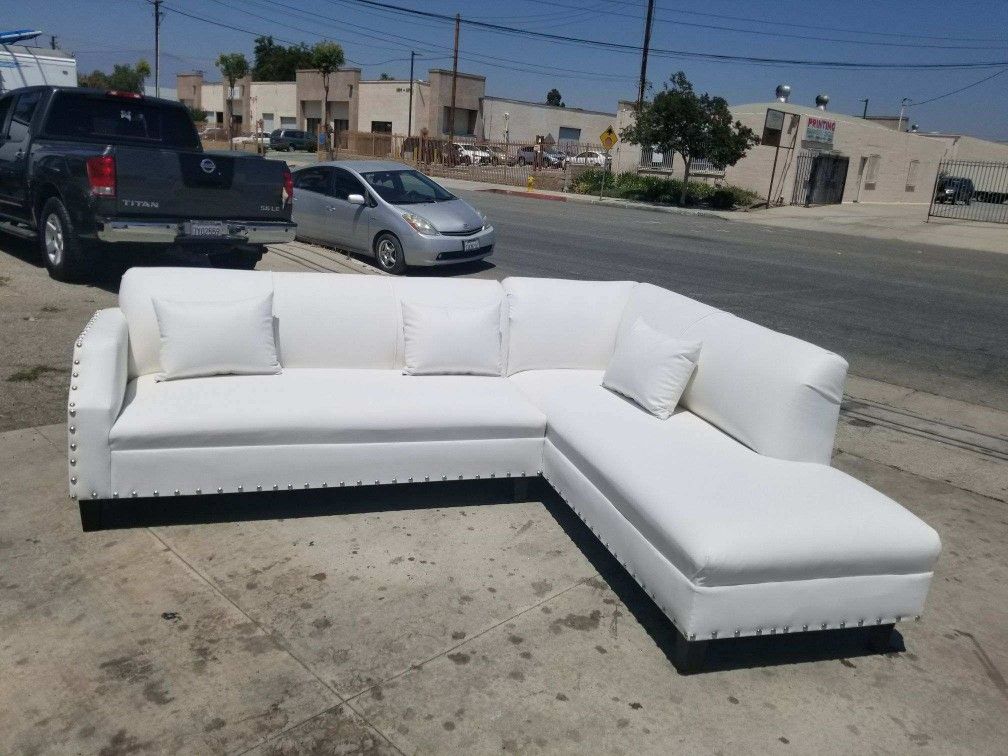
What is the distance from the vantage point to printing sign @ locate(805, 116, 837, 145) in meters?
36.7

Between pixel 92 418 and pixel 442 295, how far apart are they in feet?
7.49

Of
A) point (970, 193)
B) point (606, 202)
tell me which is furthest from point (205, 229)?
point (970, 193)

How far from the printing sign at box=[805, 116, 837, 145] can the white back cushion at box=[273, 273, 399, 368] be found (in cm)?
3549

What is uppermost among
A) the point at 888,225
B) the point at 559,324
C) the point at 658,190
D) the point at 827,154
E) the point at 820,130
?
the point at 820,130

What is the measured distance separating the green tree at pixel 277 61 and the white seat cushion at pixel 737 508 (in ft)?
302

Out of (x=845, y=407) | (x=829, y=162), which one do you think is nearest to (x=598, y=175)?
(x=829, y=162)

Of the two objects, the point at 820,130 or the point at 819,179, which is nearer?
the point at 820,130

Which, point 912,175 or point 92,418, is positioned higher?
point 912,175

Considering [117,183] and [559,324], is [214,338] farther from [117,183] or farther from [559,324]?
[117,183]

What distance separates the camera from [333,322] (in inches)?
206

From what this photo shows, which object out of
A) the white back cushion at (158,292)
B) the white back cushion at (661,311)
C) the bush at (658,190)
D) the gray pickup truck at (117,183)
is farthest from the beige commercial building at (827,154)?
the white back cushion at (158,292)

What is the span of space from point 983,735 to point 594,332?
3.23 metres

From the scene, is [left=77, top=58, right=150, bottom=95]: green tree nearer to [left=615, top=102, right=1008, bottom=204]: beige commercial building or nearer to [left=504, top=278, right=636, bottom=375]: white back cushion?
[left=615, top=102, right=1008, bottom=204]: beige commercial building

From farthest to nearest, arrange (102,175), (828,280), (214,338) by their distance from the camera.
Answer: (828,280)
(102,175)
(214,338)
